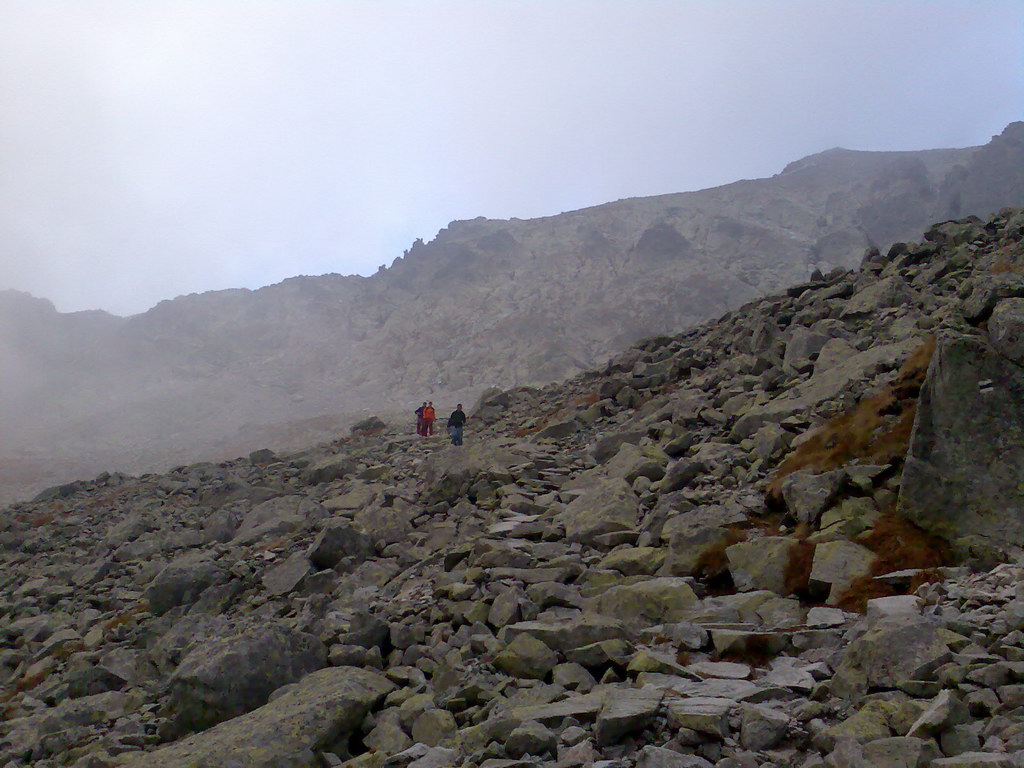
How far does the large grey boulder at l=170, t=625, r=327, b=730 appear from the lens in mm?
8711

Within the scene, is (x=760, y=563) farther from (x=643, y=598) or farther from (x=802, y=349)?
(x=802, y=349)

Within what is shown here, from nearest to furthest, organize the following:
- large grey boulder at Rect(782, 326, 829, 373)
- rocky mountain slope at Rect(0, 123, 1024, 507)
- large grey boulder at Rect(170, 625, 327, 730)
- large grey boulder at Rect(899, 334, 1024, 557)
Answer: large grey boulder at Rect(899, 334, 1024, 557) < large grey boulder at Rect(170, 625, 327, 730) < large grey boulder at Rect(782, 326, 829, 373) < rocky mountain slope at Rect(0, 123, 1024, 507)

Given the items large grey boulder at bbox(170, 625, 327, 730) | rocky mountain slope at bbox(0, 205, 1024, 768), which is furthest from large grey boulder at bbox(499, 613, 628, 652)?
large grey boulder at bbox(170, 625, 327, 730)

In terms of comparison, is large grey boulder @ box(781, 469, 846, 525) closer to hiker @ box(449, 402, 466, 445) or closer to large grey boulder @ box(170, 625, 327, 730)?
large grey boulder @ box(170, 625, 327, 730)

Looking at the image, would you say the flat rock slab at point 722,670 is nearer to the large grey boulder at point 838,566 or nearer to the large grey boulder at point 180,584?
the large grey boulder at point 838,566

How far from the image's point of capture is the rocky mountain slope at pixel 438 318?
76688 millimetres

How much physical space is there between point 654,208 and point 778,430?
369ft

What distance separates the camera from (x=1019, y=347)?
8.52 meters

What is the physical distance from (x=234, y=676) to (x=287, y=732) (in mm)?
1964

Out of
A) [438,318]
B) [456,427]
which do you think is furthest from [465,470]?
[438,318]

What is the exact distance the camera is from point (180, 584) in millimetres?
14391

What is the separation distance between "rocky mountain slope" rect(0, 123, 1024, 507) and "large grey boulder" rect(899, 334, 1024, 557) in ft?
191

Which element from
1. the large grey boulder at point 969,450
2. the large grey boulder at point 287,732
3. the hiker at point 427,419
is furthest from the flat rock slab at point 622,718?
the hiker at point 427,419

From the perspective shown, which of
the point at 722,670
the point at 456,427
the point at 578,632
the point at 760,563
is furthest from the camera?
the point at 456,427
